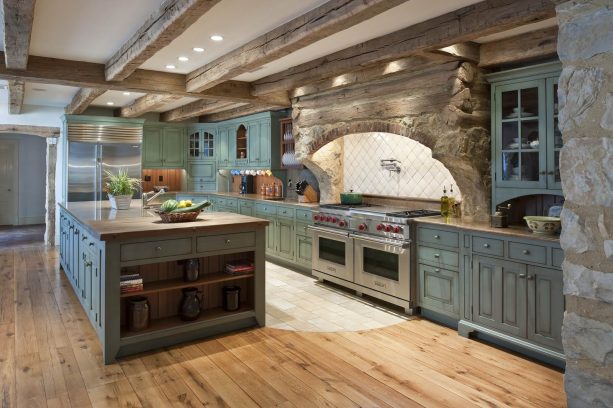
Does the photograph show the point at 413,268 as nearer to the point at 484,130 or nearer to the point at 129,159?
the point at 484,130

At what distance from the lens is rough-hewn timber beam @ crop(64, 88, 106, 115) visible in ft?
19.5

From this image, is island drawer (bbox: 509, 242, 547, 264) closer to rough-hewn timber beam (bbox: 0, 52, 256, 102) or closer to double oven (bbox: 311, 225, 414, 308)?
double oven (bbox: 311, 225, 414, 308)

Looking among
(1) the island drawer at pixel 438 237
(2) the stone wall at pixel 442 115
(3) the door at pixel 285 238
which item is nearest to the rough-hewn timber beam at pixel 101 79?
(2) the stone wall at pixel 442 115

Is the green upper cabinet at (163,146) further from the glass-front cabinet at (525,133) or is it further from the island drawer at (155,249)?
the glass-front cabinet at (525,133)

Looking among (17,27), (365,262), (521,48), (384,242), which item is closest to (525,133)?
(521,48)

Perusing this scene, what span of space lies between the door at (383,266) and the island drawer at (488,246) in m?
0.73

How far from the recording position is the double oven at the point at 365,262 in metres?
4.33

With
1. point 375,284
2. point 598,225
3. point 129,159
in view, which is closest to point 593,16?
point 598,225

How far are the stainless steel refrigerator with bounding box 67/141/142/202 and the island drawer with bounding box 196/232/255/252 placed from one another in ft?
16.8

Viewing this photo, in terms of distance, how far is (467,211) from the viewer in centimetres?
429

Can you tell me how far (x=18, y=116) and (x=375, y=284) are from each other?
6.81 m

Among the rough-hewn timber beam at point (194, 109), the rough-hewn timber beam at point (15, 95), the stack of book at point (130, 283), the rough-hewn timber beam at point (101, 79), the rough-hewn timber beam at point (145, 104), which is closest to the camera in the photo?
the stack of book at point (130, 283)

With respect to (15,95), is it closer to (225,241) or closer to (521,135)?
(225,241)

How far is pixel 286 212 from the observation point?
6.29m
